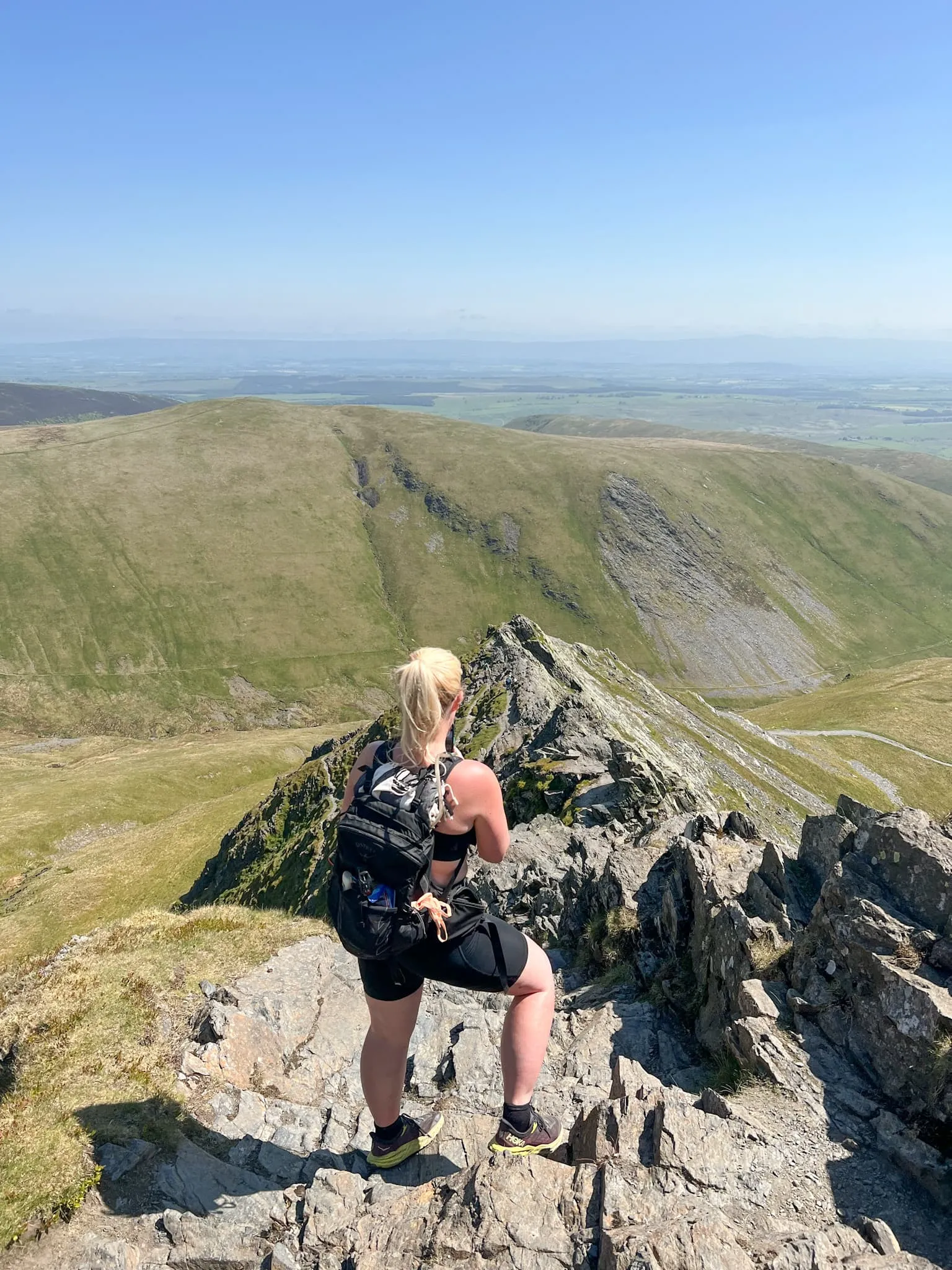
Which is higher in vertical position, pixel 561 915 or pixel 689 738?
pixel 561 915

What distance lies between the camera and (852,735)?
110062mm

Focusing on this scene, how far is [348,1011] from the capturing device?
50.9 feet

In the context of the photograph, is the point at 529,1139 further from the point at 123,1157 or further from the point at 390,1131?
the point at 123,1157

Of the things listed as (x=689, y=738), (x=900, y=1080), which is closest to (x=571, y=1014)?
(x=900, y=1080)

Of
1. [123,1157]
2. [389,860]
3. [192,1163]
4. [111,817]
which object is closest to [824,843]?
[389,860]

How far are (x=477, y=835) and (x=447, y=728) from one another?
1.41m

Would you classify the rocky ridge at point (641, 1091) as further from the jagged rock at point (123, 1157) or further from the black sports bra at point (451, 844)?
the black sports bra at point (451, 844)

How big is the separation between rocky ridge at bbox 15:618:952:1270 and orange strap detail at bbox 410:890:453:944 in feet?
10.0

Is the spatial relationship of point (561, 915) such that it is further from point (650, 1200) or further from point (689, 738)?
Answer: point (689, 738)

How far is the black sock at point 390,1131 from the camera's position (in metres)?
9.72

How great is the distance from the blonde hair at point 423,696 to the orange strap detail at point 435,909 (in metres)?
1.57

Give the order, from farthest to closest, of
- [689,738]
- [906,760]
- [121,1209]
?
1. [906,760]
2. [689,738]
3. [121,1209]

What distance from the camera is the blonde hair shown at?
795 centimetres

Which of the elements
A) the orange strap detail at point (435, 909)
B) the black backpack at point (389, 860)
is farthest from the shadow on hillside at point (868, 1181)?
the black backpack at point (389, 860)
